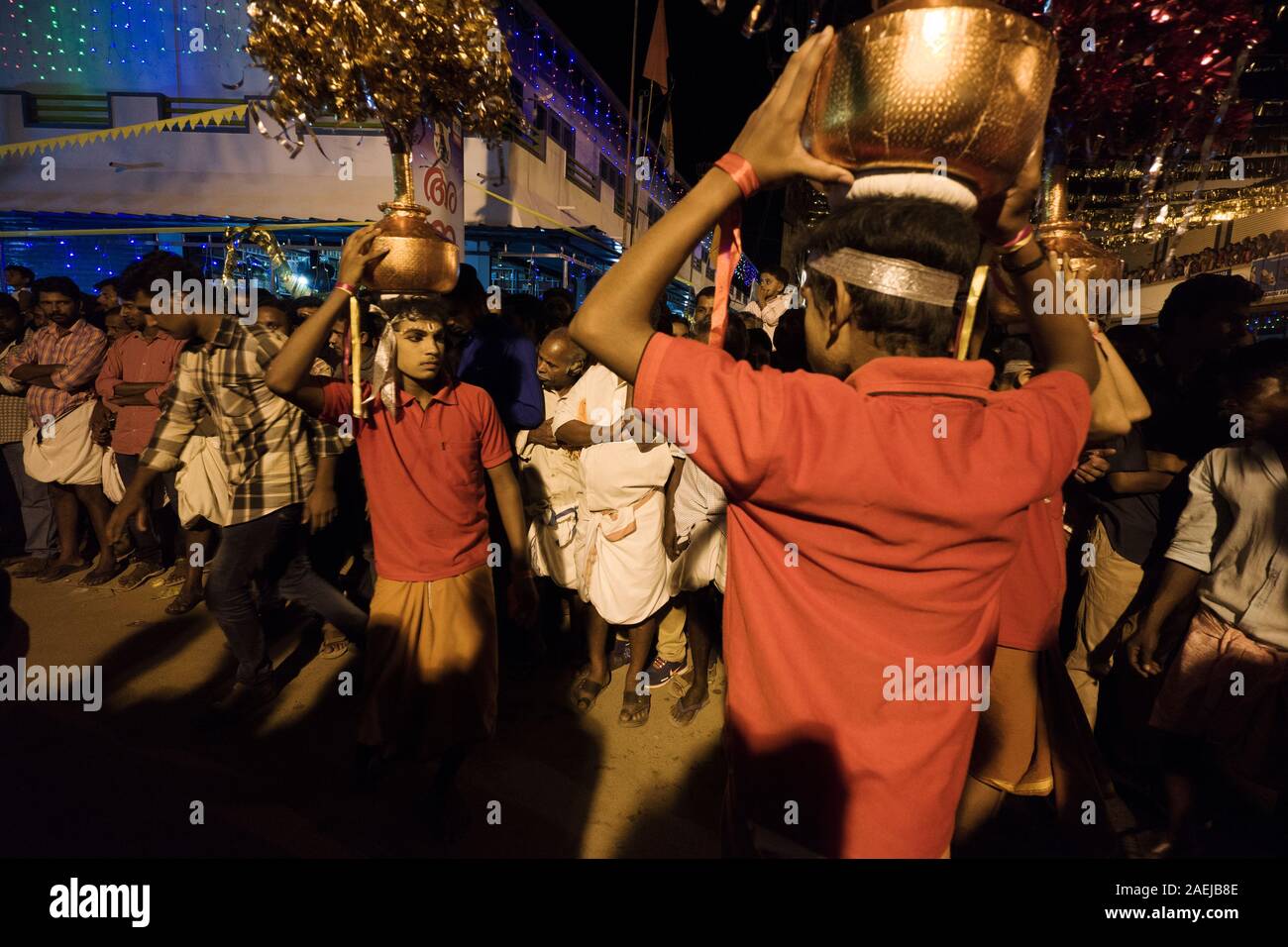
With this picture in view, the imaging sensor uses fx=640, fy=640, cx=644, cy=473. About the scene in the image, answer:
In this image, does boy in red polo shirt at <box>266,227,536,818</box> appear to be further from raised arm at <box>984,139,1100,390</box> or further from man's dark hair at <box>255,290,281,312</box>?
man's dark hair at <box>255,290,281,312</box>

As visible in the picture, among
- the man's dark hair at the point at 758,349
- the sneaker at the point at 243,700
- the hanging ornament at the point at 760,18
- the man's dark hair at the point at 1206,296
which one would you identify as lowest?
the sneaker at the point at 243,700

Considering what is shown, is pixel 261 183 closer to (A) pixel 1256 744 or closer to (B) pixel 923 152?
(B) pixel 923 152

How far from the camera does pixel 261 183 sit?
12117mm

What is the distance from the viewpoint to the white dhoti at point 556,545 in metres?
4.45

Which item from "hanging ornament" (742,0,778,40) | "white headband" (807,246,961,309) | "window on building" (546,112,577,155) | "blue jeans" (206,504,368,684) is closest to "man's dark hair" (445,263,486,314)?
"blue jeans" (206,504,368,684)

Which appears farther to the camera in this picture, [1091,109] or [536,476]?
[536,476]

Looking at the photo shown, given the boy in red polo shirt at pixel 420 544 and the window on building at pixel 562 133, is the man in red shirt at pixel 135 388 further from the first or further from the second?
the window on building at pixel 562 133

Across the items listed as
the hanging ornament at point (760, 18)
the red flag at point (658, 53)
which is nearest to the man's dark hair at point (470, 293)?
the hanging ornament at point (760, 18)

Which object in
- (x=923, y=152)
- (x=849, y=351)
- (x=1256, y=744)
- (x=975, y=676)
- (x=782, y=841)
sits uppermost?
(x=923, y=152)

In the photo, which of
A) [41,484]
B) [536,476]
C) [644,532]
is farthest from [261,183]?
[644,532]

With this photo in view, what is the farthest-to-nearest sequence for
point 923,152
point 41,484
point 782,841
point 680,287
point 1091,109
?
point 680,287, point 41,484, point 1091,109, point 782,841, point 923,152

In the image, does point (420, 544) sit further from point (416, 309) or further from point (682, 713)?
point (682, 713)

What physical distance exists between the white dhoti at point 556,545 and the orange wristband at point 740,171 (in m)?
3.45

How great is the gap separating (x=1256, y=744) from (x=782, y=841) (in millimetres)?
2465
